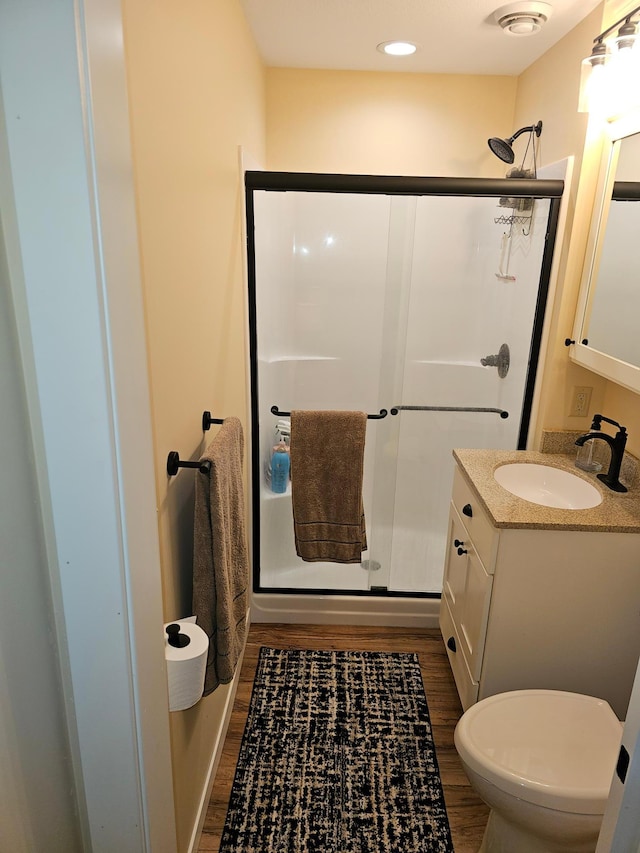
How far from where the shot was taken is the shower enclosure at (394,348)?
7.98 feet

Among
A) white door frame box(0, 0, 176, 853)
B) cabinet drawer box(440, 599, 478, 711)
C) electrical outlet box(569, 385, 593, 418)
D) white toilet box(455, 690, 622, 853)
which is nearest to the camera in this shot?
white door frame box(0, 0, 176, 853)

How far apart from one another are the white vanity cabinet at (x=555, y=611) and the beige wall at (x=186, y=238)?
2.90 feet

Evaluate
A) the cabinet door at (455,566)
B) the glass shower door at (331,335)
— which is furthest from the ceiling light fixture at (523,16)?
the cabinet door at (455,566)

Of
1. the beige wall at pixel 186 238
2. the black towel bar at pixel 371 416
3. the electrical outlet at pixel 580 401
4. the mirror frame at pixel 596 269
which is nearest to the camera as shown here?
the beige wall at pixel 186 238

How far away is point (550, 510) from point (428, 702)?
0.96 m

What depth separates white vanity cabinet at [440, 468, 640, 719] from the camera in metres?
1.68

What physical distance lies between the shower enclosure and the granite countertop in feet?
1.55

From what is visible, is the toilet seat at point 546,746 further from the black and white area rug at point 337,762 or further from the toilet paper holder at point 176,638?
the toilet paper holder at point 176,638

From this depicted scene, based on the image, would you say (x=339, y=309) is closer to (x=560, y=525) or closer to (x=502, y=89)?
(x=502, y=89)

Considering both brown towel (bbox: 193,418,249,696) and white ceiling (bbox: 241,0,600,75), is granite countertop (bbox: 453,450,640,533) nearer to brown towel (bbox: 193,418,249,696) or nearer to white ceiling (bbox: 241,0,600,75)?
brown towel (bbox: 193,418,249,696)

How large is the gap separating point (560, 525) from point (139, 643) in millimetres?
1209

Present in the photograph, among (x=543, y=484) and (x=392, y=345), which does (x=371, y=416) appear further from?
(x=543, y=484)

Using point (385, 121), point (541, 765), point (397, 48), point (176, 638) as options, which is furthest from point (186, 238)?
point (385, 121)

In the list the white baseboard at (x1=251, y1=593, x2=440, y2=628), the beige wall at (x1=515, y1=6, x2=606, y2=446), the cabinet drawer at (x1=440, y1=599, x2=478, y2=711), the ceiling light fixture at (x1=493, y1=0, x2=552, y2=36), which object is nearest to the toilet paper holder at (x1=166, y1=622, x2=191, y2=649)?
the cabinet drawer at (x1=440, y1=599, x2=478, y2=711)
